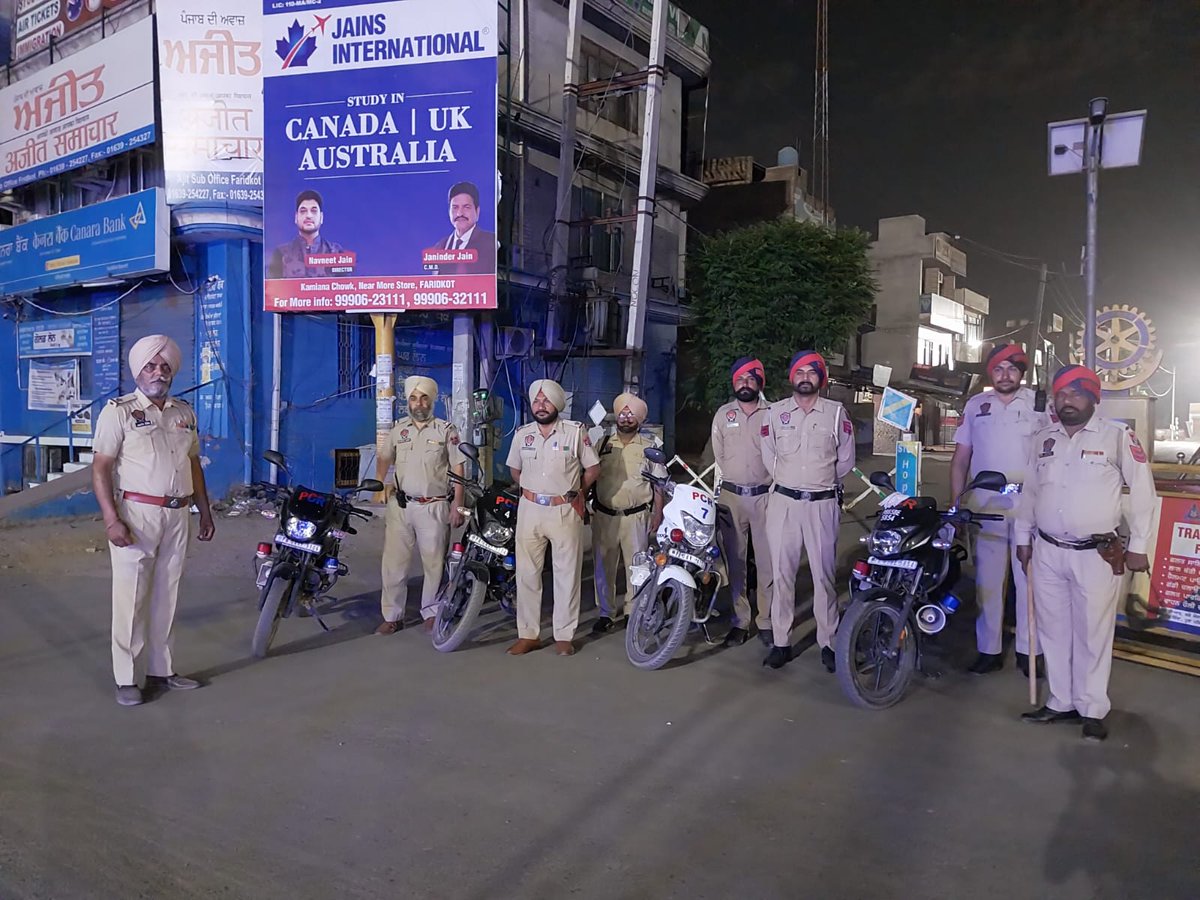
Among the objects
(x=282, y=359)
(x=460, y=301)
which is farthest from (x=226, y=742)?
(x=282, y=359)

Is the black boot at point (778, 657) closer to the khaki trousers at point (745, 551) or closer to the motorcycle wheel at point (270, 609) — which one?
the khaki trousers at point (745, 551)

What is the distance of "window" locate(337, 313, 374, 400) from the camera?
12773 mm

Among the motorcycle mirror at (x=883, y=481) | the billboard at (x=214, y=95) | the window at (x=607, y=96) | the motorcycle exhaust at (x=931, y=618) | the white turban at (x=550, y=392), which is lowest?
the motorcycle exhaust at (x=931, y=618)

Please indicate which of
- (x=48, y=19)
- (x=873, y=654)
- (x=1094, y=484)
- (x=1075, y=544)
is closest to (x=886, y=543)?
(x=873, y=654)

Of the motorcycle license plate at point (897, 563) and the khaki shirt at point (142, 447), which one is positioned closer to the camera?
the khaki shirt at point (142, 447)

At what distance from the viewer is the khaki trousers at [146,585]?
4.63 meters

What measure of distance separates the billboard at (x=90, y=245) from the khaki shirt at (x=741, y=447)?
9.37 meters

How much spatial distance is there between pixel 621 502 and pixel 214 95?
Answer: 9.21 metres

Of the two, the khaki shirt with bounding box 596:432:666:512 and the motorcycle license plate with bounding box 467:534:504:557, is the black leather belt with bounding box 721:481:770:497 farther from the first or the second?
the motorcycle license plate with bounding box 467:534:504:557

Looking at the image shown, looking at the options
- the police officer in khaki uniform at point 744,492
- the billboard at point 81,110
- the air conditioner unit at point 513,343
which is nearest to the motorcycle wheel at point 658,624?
the police officer in khaki uniform at point 744,492

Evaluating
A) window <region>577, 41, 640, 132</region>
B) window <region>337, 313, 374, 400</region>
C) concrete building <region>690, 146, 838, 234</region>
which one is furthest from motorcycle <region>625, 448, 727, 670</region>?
concrete building <region>690, 146, 838, 234</region>

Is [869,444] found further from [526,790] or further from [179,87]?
[526,790]

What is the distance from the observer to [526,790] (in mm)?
3662

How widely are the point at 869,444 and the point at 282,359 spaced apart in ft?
91.9
